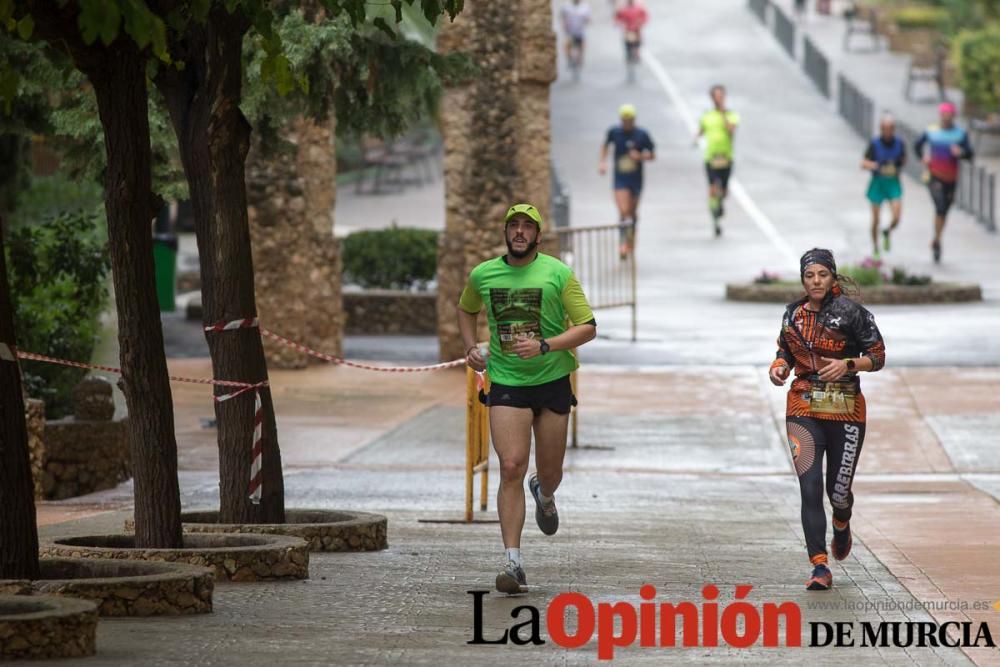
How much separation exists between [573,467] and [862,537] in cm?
418

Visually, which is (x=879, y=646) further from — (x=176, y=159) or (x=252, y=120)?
(x=176, y=159)

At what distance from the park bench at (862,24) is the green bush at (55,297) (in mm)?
39429

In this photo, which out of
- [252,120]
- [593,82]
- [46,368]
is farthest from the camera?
[593,82]

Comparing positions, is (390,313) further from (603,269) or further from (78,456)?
(78,456)

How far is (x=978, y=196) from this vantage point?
1453 inches

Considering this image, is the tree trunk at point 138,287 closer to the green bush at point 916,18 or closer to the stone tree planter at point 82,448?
the stone tree planter at point 82,448

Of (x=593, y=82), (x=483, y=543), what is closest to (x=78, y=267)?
(x=483, y=543)

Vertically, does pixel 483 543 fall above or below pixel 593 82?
below

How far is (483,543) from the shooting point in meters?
12.1

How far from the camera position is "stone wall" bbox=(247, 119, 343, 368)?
2234 cm

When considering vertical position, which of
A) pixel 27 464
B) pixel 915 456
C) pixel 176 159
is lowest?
pixel 915 456

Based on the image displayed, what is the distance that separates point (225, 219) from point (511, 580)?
270 cm

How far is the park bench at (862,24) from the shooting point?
178 feet

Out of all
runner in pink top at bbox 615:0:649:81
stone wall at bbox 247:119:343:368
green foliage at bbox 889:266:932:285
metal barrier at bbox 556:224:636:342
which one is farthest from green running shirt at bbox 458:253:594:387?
runner in pink top at bbox 615:0:649:81
